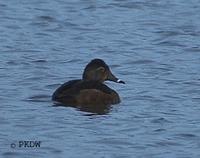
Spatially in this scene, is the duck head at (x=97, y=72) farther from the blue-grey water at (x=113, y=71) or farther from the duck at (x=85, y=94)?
the blue-grey water at (x=113, y=71)

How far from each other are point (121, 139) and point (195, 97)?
2.77 m

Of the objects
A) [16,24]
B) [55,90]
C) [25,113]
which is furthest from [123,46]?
[25,113]

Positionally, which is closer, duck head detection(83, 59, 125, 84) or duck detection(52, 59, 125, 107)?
duck detection(52, 59, 125, 107)

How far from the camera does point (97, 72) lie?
15.9 meters

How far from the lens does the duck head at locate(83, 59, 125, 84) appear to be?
1584 cm

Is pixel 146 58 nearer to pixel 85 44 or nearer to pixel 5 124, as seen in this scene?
pixel 85 44

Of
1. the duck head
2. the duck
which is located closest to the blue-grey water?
the duck

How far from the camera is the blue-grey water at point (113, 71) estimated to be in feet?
43.0

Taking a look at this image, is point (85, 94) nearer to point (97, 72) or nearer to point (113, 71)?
point (97, 72)

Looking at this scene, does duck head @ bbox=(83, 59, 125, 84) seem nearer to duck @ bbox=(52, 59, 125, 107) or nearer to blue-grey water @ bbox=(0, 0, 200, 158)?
duck @ bbox=(52, 59, 125, 107)

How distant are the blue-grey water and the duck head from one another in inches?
12.5

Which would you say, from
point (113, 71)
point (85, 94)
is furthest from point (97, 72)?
point (113, 71)

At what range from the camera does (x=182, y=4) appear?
76.8 ft

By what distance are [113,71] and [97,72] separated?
5.44 ft
